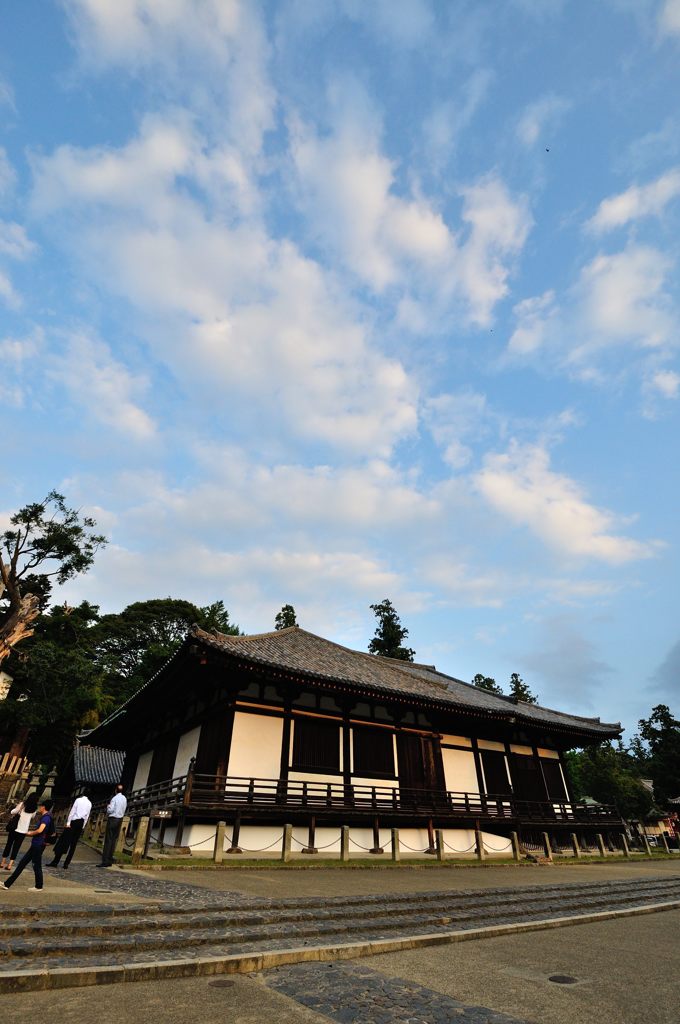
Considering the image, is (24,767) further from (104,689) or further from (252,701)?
(252,701)

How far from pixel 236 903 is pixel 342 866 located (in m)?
7.08

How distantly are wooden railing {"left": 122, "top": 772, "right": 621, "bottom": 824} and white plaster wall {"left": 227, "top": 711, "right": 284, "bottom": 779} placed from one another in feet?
1.11

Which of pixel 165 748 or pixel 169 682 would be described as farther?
pixel 165 748

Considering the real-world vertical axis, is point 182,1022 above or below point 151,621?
below

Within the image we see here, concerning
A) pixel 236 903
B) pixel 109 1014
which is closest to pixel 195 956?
pixel 109 1014

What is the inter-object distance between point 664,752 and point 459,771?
1719 inches

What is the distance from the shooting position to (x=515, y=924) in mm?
7375

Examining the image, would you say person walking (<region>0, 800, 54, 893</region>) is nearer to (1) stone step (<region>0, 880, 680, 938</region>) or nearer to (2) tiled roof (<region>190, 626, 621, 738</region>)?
(1) stone step (<region>0, 880, 680, 938</region>)

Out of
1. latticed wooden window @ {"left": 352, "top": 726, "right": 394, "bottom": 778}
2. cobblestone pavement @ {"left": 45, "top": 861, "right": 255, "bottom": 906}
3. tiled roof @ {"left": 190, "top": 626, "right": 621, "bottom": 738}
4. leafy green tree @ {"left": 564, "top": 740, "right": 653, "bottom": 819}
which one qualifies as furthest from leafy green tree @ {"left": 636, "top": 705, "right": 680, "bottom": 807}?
cobblestone pavement @ {"left": 45, "top": 861, "right": 255, "bottom": 906}

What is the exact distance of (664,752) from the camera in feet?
173

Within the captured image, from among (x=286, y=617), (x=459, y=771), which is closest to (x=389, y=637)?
(x=286, y=617)

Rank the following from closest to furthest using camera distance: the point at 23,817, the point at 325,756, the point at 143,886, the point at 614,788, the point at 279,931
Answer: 1. the point at 279,931
2. the point at 143,886
3. the point at 23,817
4. the point at 325,756
5. the point at 614,788

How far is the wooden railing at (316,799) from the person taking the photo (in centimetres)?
1454

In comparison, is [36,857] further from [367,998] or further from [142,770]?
[142,770]
